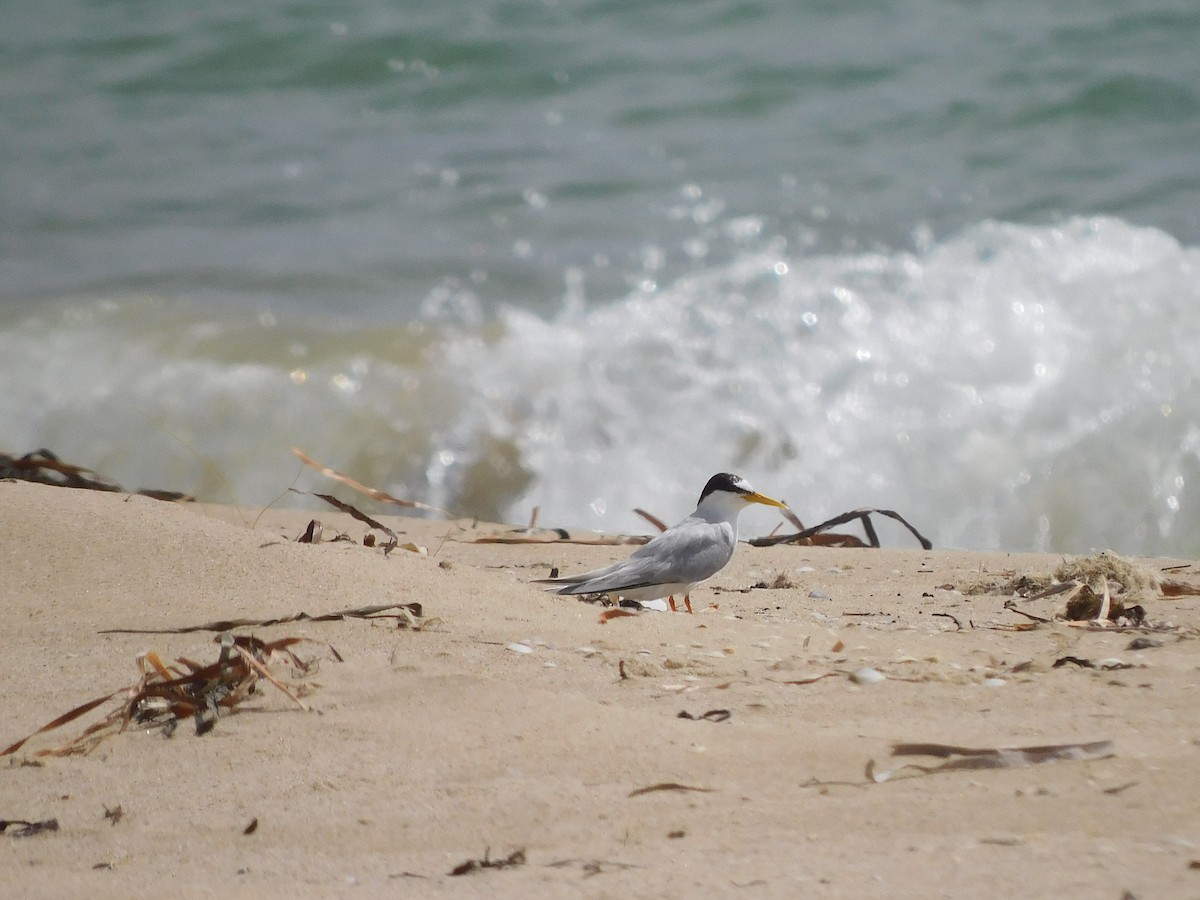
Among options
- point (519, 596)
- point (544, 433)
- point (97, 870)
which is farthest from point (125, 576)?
point (544, 433)

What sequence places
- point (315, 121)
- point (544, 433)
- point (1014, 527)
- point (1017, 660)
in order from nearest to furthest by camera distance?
point (1017, 660) < point (1014, 527) < point (544, 433) < point (315, 121)

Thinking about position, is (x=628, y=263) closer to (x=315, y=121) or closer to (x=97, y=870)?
(x=315, y=121)

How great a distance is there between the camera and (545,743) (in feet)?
7.63

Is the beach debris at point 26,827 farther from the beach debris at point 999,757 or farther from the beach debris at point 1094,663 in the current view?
the beach debris at point 1094,663

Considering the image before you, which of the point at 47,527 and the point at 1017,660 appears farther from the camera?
the point at 47,527

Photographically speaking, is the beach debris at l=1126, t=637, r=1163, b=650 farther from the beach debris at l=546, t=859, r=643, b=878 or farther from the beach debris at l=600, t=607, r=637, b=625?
the beach debris at l=546, t=859, r=643, b=878

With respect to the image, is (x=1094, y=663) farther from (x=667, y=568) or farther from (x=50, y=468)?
(x=50, y=468)

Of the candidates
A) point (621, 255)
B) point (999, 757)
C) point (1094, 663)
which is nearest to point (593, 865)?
point (999, 757)

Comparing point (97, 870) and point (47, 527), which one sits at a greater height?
point (47, 527)

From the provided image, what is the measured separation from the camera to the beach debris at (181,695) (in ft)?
7.93

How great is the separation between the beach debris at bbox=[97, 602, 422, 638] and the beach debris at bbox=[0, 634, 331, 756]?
24cm

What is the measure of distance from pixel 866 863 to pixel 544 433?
199 inches

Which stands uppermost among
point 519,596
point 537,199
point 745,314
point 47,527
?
point 537,199

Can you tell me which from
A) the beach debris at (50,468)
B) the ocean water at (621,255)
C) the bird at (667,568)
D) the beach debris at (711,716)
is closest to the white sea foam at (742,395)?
the ocean water at (621,255)
